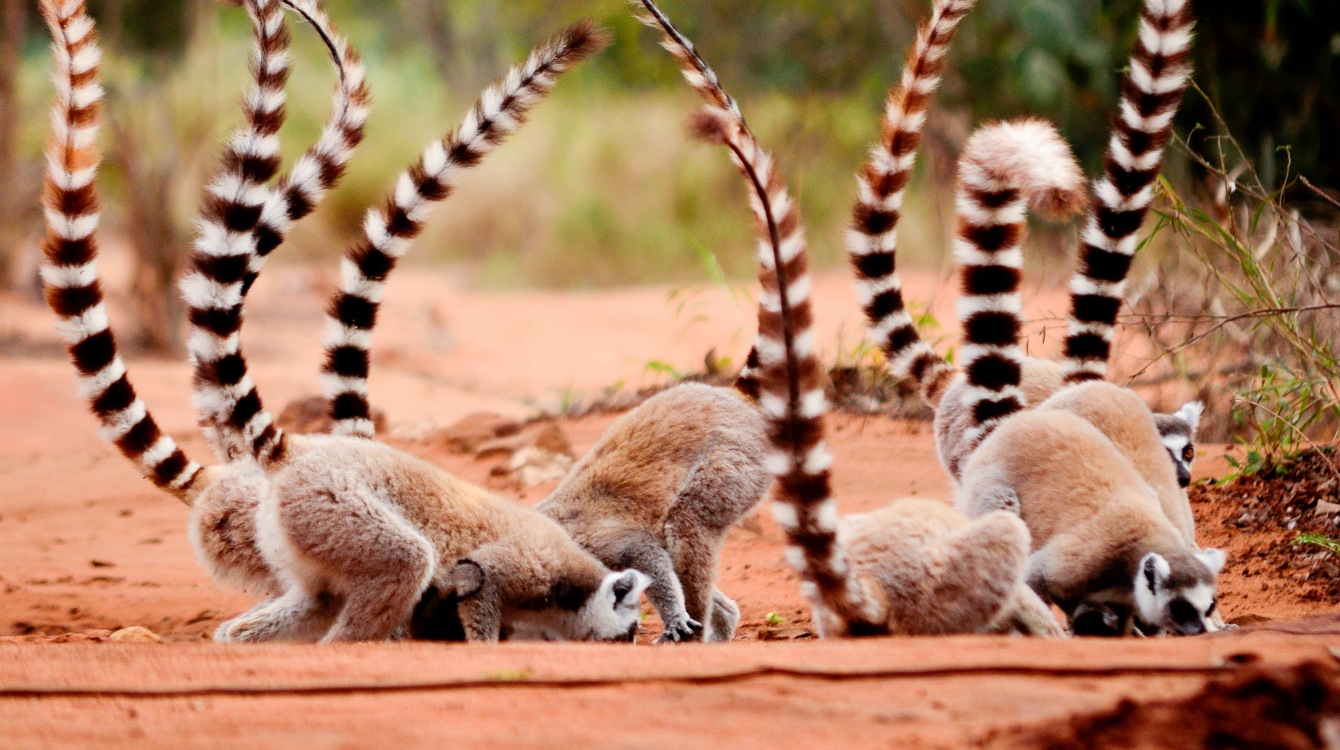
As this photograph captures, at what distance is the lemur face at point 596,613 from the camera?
3957 millimetres

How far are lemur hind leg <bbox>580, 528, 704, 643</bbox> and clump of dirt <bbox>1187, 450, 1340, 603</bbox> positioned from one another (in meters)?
2.22

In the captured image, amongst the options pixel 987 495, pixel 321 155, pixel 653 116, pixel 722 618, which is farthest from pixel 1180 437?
pixel 653 116

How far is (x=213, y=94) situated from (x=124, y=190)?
5.78 feet

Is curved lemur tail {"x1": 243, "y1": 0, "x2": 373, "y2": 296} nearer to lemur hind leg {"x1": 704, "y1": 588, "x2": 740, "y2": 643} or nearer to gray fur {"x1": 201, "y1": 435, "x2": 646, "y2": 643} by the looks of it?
gray fur {"x1": 201, "y1": 435, "x2": 646, "y2": 643}

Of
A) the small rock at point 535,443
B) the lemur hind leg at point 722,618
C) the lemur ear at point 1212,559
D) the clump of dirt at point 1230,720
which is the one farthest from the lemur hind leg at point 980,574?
the small rock at point 535,443

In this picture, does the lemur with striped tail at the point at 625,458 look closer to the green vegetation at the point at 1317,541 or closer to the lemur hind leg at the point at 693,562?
the lemur hind leg at the point at 693,562

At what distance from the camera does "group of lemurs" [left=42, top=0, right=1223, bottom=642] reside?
11.2ft

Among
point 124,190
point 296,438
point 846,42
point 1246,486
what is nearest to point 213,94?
point 124,190

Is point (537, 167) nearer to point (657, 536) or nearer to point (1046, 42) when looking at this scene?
point (1046, 42)

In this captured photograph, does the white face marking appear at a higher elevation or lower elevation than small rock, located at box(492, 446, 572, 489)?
lower

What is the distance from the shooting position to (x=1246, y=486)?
548cm

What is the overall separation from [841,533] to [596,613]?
3.04ft

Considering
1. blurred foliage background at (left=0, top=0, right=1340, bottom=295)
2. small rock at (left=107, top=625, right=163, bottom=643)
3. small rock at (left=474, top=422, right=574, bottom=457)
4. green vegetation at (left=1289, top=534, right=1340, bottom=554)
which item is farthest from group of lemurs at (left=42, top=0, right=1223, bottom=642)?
blurred foliage background at (left=0, top=0, right=1340, bottom=295)

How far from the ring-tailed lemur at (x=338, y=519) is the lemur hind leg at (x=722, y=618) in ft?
1.95
